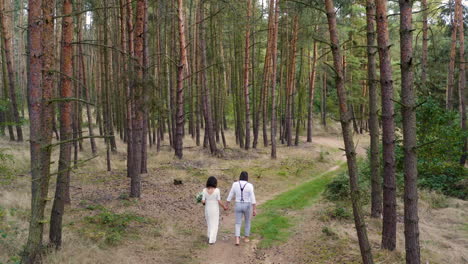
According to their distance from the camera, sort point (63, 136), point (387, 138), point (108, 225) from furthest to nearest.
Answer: point (108, 225)
point (63, 136)
point (387, 138)

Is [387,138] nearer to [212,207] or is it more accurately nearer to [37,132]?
[212,207]

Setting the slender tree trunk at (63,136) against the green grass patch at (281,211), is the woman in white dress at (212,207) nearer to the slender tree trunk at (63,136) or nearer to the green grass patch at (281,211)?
the green grass patch at (281,211)

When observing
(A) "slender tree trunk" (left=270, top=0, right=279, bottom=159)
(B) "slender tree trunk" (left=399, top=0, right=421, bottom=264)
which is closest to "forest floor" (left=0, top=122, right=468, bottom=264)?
(B) "slender tree trunk" (left=399, top=0, right=421, bottom=264)

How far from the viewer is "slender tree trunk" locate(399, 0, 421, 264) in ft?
15.1

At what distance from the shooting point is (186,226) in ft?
29.0

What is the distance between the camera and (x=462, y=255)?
6.61m

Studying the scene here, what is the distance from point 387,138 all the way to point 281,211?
4662 millimetres

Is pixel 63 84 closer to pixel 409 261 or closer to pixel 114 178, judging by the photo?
pixel 409 261

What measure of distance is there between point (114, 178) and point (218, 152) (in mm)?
6319

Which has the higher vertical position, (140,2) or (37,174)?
(140,2)

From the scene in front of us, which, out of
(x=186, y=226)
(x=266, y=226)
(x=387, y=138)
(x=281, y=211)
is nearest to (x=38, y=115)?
(x=186, y=226)

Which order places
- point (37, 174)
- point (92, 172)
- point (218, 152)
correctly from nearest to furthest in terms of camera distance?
point (37, 174) → point (92, 172) → point (218, 152)

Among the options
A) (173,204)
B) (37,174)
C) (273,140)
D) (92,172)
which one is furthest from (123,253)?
(273,140)

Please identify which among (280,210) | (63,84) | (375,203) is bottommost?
(280,210)
